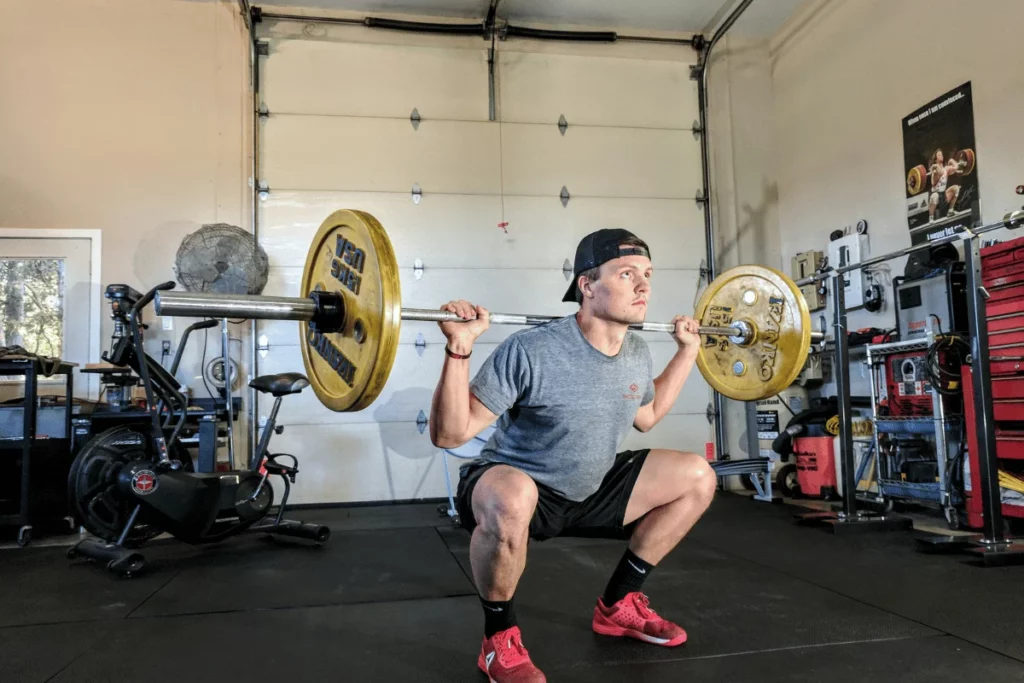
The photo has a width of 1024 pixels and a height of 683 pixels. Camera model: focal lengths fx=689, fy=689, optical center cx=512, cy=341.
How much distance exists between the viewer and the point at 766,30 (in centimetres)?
509

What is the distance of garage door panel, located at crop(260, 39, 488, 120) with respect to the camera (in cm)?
454

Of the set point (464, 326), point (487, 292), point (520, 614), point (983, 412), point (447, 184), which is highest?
point (447, 184)

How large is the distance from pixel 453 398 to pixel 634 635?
0.75 m

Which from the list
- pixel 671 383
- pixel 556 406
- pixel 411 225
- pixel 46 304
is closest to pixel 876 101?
pixel 411 225

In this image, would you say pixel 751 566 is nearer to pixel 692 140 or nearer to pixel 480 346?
pixel 480 346

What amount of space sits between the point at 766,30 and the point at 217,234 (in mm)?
4108

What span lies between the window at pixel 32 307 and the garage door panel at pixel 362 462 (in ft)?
4.83

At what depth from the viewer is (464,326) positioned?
1501mm

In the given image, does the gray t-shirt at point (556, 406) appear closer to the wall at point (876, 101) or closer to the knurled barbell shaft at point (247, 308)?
the knurled barbell shaft at point (247, 308)

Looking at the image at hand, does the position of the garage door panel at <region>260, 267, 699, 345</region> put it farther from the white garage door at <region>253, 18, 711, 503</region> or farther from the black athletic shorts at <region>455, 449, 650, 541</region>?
the black athletic shorts at <region>455, 449, 650, 541</region>

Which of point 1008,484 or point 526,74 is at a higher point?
point 526,74

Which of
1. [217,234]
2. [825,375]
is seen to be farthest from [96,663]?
[825,375]

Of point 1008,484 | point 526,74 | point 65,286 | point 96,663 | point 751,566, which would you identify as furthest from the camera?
point 526,74

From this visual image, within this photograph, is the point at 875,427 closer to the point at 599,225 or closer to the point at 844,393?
the point at 844,393
